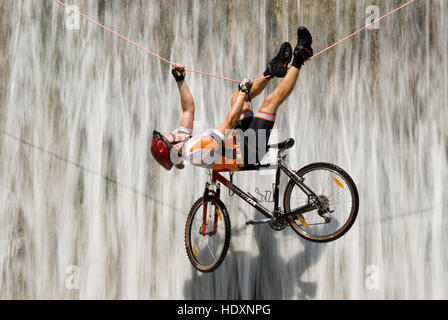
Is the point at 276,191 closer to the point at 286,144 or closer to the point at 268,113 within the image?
the point at 286,144

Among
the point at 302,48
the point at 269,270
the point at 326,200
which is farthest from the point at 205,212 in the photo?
the point at 302,48

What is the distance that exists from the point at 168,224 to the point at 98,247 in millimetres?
649

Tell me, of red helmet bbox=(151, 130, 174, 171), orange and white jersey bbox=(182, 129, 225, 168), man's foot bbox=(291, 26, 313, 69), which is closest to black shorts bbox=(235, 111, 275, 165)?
orange and white jersey bbox=(182, 129, 225, 168)

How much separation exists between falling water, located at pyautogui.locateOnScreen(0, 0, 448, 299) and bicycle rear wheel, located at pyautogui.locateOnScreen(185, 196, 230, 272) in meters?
0.56

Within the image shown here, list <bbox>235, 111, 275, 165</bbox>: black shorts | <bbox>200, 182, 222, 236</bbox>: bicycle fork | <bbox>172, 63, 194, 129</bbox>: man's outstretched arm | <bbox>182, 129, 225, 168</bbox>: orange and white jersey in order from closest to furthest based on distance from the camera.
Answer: <bbox>182, 129, 225, 168</bbox>: orange and white jersey, <bbox>235, 111, 275, 165</bbox>: black shorts, <bbox>172, 63, 194, 129</bbox>: man's outstretched arm, <bbox>200, 182, 222, 236</bbox>: bicycle fork

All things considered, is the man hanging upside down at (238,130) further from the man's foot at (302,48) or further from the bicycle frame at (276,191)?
the bicycle frame at (276,191)

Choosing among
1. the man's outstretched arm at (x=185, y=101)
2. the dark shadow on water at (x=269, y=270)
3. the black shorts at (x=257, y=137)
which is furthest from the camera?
the dark shadow on water at (x=269, y=270)

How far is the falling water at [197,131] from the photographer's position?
455cm

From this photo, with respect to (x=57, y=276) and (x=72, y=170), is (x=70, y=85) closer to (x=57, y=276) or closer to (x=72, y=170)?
(x=72, y=170)

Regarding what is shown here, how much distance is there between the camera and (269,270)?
14.9 feet

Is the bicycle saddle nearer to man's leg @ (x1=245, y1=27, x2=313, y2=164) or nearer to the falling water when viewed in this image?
man's leg @ (x1=245, y1=27, x2=313, y2=164)

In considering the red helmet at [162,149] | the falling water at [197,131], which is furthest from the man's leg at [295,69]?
the falling water at [197,131]

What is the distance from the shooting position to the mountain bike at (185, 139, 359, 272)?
3.37 metres

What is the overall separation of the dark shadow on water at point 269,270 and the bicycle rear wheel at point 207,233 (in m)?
0.55
